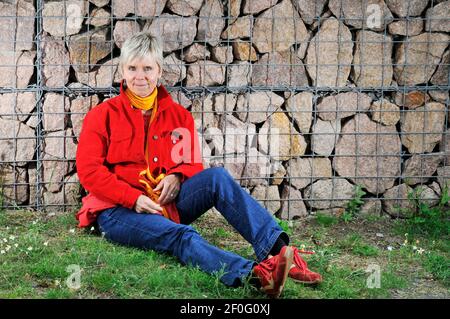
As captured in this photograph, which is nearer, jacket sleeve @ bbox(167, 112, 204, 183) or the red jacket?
the red jacket

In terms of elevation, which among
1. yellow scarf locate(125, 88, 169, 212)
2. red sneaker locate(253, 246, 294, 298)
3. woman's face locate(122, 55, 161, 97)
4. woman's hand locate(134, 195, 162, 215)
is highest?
woman's face locate(122, 55, 161, 97)

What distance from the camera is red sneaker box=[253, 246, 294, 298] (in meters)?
3.72

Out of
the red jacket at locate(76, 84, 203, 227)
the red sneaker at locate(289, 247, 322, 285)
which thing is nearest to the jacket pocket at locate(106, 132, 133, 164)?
the red jacket at locate(76, 84, 203, 227)

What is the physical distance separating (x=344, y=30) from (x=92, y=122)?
6.64 ft

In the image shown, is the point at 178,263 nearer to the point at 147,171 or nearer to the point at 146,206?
the point at 146,206

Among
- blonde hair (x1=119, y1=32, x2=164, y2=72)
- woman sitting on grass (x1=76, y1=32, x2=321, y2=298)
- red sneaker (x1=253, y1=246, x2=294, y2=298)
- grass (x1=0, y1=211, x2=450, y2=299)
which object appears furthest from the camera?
blonde hair (x1=119, y1=32, x2=164, y2=72)

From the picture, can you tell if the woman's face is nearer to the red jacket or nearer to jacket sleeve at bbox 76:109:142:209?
the red jacket

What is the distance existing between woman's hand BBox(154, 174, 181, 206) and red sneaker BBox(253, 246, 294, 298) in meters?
0.98

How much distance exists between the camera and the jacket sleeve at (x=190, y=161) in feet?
15.4

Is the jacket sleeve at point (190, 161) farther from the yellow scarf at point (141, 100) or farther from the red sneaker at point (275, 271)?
the red sneaker at point (275, 271)

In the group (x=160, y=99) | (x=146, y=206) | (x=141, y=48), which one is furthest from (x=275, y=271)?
(x=141, y=48)

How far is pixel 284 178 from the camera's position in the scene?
18.4ft

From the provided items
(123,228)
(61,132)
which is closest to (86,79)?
(61,132)

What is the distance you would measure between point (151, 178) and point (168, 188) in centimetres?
15
